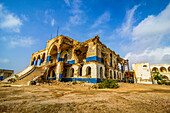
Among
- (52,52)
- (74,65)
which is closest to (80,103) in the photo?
(74,65)

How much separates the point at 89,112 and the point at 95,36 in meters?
16.4

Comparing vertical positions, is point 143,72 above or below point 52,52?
below

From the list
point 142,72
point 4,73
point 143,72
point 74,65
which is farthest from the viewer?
point 4,73

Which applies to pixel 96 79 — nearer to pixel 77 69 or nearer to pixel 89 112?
pixel 77 69

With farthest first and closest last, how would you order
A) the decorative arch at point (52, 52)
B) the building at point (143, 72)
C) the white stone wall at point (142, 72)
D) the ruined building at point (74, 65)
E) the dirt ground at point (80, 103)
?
1. the white stone wall at point (142, 72)
2. the building at point (143, 72)
3. the decorative arch at point (52, 52)
4. the ruined building at point (74, 65)
5. the dirt ground at point (80, 103)

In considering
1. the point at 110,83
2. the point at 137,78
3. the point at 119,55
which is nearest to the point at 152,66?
the point at 137,78

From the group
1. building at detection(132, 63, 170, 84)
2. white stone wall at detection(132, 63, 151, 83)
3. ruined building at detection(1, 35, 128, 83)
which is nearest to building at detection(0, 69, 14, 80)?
ruined building at detection(1, 35, 128, 83)

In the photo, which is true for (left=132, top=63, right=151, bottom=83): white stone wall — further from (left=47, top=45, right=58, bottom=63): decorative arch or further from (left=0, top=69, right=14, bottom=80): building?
(left=0, top=69, right=14, bottom=80): building

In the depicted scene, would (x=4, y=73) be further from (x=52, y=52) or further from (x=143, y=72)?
(x=143, y=72)

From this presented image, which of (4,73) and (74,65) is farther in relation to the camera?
(4,73)

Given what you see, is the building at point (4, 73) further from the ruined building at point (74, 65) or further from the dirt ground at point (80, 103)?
the dirt ground at point (80, 103)

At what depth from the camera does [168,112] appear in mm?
2449

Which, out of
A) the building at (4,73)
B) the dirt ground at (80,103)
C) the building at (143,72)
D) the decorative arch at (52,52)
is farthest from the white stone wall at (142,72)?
the building at (4,73)

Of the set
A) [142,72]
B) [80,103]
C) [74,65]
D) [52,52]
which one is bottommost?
[142,72]
